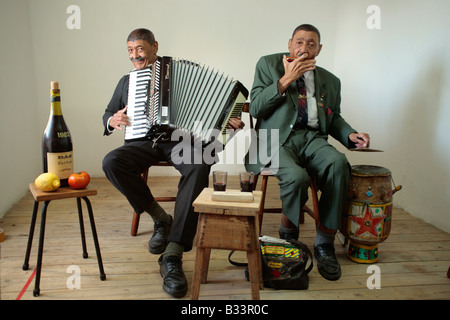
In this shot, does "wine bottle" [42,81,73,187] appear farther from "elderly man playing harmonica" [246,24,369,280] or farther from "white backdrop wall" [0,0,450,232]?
"white backdrop wall" [0,0,450,232]

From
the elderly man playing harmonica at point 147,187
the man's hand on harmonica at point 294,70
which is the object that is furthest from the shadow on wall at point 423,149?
the elderly man playing harmonica at point 147,187

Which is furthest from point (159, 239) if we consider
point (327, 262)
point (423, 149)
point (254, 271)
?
point (423, 149)

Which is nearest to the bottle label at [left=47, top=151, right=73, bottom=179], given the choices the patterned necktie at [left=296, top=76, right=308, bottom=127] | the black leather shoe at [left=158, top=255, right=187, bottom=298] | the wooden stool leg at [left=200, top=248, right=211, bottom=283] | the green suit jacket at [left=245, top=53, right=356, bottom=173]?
the black leather shoe at [left=158, top=255, right=187, bottom=298]

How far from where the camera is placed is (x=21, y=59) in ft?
9.77

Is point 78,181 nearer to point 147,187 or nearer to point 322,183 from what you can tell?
point 147,187

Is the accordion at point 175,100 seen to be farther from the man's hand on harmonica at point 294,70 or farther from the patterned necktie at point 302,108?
the patterned necktie at point 302,108

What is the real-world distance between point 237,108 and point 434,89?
1.52 m

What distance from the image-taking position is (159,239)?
2018 millimetres

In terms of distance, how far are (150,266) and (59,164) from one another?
710 mm

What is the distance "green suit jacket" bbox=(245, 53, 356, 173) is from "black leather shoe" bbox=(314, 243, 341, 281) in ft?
1.85

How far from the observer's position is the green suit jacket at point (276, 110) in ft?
6.77

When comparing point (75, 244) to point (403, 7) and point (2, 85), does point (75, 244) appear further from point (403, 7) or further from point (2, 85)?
point (403, 7)

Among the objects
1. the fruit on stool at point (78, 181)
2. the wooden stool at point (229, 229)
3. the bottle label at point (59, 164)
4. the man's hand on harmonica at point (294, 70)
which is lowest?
the wooden stool at point (229, 229)
